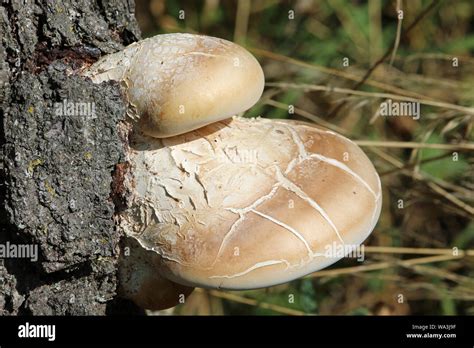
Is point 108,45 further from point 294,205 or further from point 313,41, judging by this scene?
point 313,41

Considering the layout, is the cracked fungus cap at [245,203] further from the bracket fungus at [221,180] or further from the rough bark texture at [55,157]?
the rough bark texture at [55,157]

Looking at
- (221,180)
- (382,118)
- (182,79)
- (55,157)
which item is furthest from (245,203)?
(382,118)

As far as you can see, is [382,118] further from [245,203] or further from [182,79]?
[182,79]

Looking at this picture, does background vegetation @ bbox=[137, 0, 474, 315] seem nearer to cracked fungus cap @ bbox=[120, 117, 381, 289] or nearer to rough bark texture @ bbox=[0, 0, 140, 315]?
cracked fungus cap @ bbox=[120, 117, 381, 289]

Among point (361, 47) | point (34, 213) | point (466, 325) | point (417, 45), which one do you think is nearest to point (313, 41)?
point (361, 47)

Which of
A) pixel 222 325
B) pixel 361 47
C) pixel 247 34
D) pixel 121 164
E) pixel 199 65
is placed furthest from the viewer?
pixel 247 34

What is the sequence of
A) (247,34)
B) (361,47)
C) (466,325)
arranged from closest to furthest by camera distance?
(466,325) → (361,47) → (247,34)
